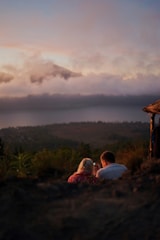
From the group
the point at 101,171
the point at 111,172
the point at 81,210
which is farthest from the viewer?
the point at 101,171

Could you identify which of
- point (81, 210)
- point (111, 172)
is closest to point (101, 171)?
point (111, 172)

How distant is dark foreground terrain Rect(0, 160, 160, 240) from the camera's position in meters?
3.35

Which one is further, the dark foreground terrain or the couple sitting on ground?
the couple sitting on ground

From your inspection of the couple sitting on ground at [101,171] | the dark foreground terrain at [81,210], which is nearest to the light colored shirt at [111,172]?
the couple sitting on ground at [101,171]

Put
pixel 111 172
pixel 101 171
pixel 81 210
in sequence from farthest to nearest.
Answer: pixel 101 171 → pixel 111 172 → pixel 81 210

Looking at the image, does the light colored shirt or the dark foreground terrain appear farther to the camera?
the light colored shirt

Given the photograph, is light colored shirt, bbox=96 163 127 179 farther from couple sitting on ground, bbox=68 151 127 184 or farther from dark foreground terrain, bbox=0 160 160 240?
dark foreground terrain, bbox=0 160 160 240

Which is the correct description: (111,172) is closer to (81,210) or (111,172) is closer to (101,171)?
(101,171)

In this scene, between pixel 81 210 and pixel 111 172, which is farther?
pixel 111 172

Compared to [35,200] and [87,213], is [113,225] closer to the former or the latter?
[87,213]

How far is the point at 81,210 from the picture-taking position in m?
3.72

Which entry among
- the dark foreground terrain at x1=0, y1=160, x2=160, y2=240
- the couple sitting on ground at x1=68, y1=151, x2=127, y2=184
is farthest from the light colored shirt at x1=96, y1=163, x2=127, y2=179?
the dark foreground terrain at x1=0, y1=160, x2=160, y2=240

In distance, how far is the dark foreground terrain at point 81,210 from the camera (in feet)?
11.0

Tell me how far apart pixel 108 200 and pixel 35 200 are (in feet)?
2.15
